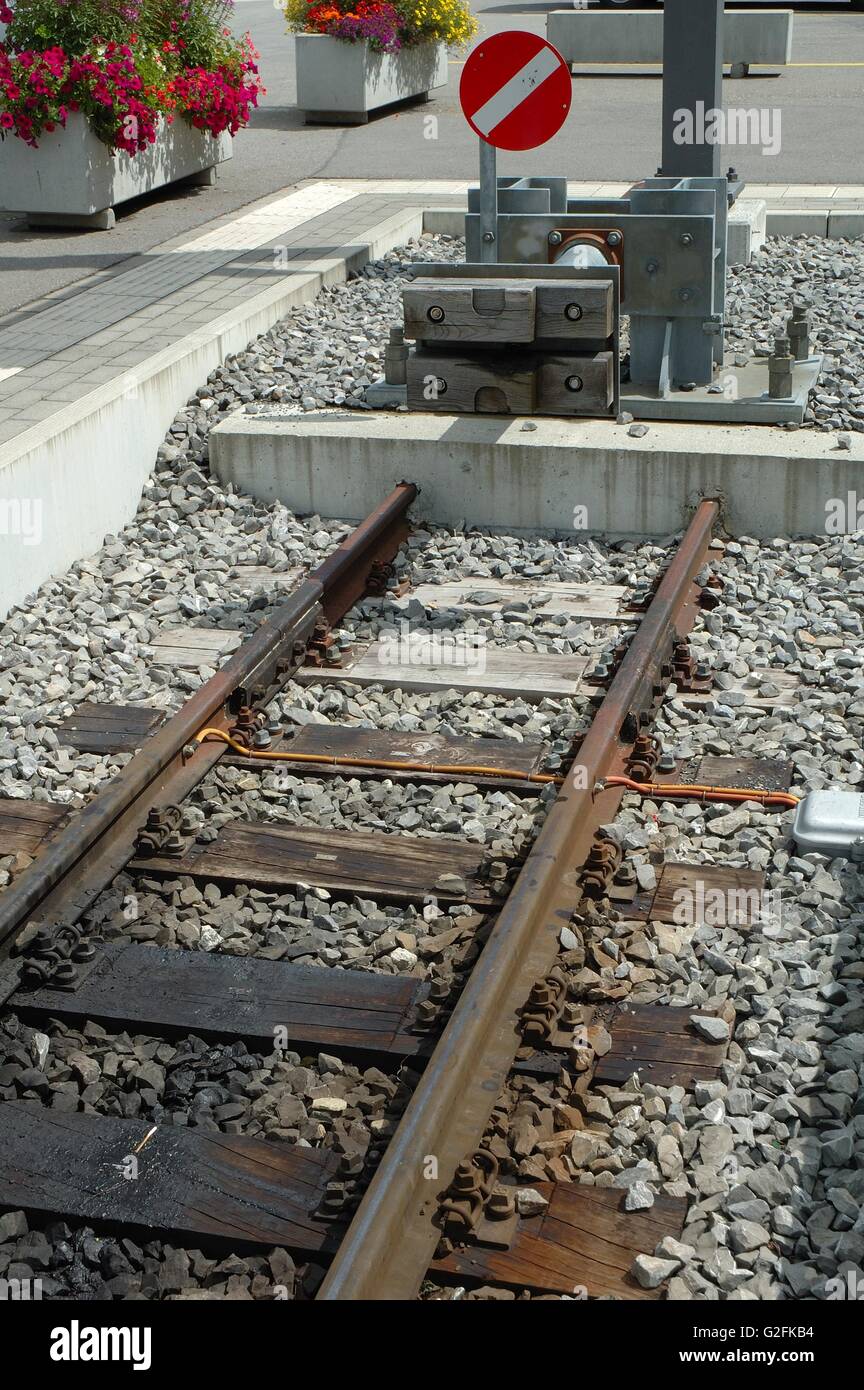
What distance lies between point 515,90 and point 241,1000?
4906 millimetres

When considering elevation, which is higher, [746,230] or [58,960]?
[746,230]

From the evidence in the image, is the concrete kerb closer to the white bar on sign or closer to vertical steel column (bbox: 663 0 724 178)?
the white bar on sign

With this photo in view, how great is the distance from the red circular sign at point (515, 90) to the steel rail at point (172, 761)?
1.85 meters

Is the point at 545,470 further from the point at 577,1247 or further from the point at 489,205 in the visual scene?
the point at 577,1247

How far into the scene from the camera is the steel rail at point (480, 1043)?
127 inches

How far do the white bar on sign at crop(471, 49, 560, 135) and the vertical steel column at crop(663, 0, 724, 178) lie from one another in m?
1.76

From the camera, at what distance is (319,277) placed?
11000mm

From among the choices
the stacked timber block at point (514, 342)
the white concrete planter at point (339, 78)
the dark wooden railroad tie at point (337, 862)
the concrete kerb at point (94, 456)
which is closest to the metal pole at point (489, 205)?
the stacked timber block at point (514, 342)

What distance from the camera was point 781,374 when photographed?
810 cm

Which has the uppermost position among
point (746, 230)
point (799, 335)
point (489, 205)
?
point (489, 205)

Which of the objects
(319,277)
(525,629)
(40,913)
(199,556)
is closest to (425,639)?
(525,629)

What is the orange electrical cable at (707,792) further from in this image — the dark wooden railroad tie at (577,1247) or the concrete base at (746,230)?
the concrete base at (746,230)

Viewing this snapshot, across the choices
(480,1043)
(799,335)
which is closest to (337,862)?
(480,1043)

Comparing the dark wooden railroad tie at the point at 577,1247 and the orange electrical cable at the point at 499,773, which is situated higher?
the orange electrical cable at the point at 499,773
